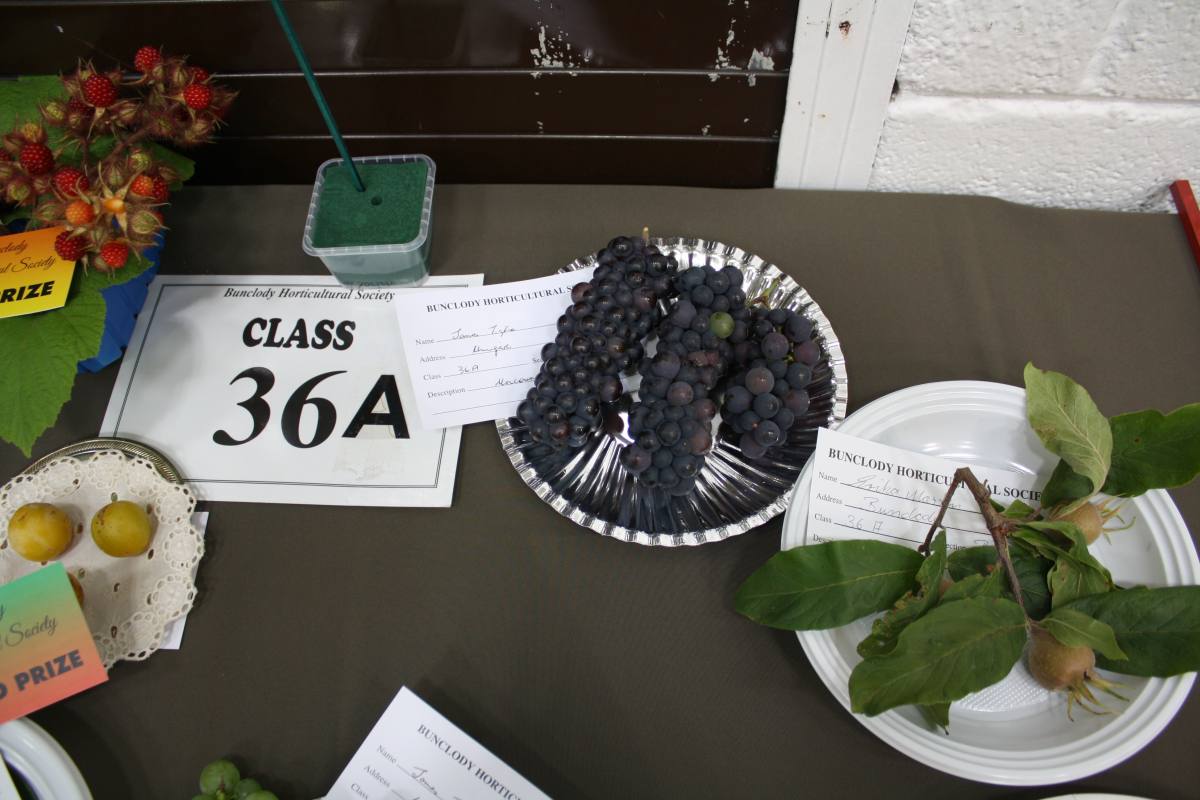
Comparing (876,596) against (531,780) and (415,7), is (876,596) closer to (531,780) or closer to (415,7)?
(531,780)

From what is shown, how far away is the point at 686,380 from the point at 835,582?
17 centimetres

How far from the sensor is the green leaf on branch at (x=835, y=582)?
0.47 meters

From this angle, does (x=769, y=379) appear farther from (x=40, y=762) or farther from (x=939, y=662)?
(x=40, y=762)

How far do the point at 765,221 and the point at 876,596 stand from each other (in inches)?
16.5

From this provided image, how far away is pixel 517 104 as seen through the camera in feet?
2.37

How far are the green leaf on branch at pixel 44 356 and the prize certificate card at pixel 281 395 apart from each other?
96mm

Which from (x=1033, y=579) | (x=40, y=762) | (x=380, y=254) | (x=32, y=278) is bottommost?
(x=40, y=762)

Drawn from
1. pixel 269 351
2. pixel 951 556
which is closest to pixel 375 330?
pixel 269 351

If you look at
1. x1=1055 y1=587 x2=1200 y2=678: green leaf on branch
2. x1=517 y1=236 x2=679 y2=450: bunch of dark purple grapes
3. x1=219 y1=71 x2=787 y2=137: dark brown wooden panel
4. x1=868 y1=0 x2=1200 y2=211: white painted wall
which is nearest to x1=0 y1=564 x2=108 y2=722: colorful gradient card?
x1=517 y1=236 x2=679 y2=450: bunch of dark purple grapes

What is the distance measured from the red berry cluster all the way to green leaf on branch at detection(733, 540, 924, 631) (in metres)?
0.56

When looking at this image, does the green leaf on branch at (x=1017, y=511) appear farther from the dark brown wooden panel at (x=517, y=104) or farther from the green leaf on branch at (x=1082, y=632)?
the dark brown wooden panel at (x=517, y=104)

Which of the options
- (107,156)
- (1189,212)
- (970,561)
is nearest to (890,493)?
(970,561)

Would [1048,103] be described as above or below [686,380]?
above

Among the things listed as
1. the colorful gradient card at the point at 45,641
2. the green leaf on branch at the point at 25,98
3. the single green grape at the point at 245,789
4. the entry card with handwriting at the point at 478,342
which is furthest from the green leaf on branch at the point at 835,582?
the green leaf on branch at the point at 25,98
